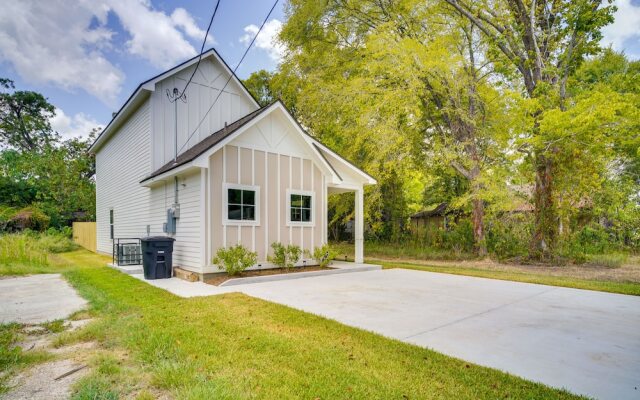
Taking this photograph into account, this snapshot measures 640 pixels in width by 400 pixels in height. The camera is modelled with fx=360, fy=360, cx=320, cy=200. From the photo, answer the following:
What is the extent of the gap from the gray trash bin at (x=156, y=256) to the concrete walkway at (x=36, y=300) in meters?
1.59

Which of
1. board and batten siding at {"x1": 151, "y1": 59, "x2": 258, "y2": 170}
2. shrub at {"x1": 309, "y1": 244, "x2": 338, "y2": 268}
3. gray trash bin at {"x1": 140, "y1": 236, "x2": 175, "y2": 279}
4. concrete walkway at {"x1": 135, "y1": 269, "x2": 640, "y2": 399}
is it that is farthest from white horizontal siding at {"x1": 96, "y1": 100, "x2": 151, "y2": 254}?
shrub at {"x1": 309, "y1": 244, "x2": 338, "y2": 268}

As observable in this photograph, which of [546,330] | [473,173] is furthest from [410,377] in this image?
[473,173]

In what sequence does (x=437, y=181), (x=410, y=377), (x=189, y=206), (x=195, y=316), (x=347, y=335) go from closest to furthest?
(x=410, y=377) < (x=347, y=335) < (x=195, y=316) < (x=189, y=206) < (x=437, y=181)

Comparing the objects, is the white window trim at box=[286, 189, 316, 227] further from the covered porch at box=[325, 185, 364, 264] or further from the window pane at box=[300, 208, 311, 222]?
the covered porch at box=[325, 185, 364, 264]

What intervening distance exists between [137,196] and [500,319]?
11.8 metres

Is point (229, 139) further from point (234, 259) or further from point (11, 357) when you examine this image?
point (11, 357)

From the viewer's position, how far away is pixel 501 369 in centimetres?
320

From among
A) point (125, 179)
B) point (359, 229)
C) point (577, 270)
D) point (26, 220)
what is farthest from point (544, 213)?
point (26, 220)

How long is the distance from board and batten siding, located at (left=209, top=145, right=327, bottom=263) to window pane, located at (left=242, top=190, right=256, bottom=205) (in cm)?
21

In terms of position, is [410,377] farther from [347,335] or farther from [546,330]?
[546,330]

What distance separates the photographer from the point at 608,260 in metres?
11.2

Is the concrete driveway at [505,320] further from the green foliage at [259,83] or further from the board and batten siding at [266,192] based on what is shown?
the green foliage at [259,83]

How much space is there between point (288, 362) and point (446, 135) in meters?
14.5

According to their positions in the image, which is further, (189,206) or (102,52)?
(102,52)
